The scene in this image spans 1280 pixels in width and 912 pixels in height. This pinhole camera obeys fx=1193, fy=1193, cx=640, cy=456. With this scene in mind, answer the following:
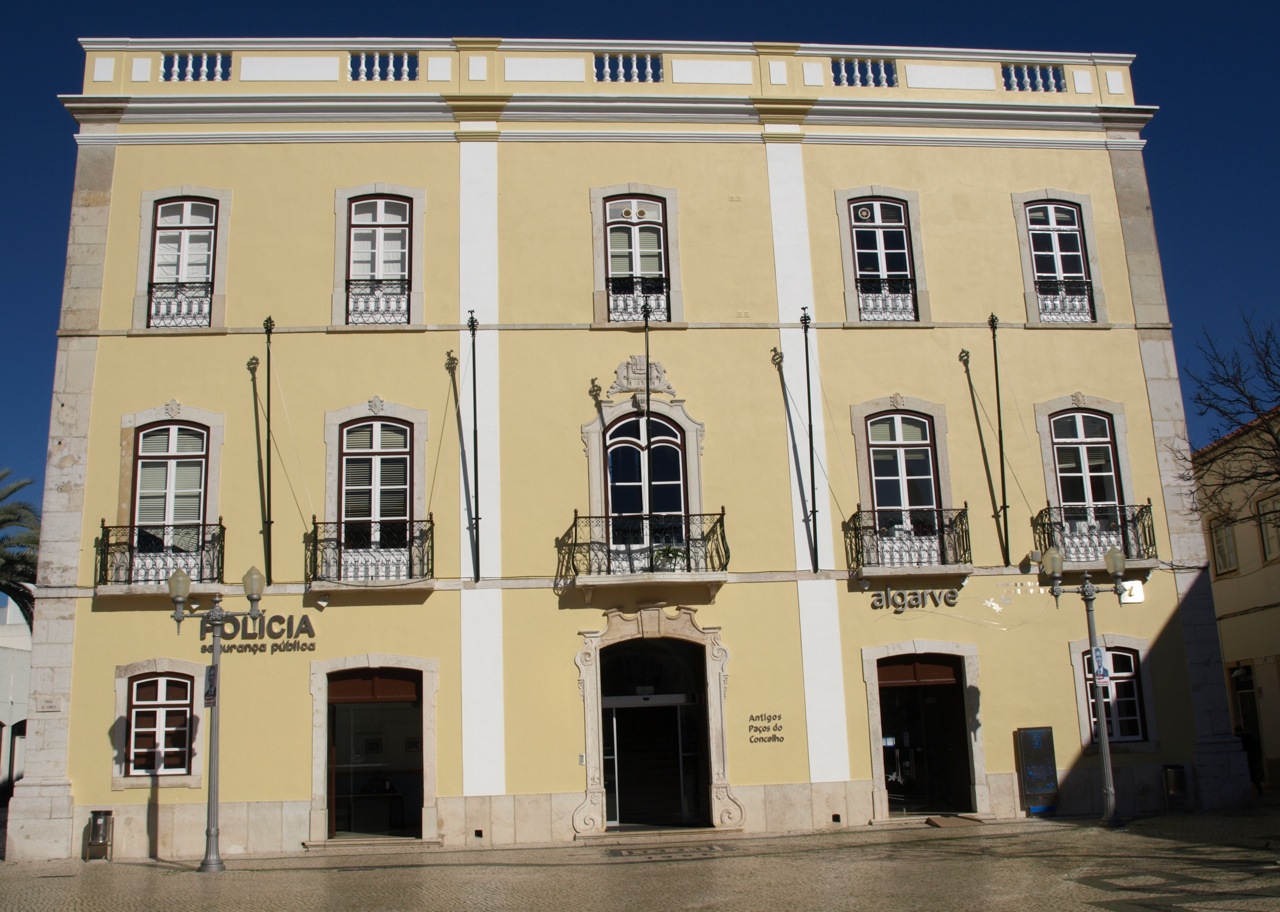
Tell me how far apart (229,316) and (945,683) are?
1210 centimetres

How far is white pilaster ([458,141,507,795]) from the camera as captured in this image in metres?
16.8

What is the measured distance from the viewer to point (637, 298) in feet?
60.8

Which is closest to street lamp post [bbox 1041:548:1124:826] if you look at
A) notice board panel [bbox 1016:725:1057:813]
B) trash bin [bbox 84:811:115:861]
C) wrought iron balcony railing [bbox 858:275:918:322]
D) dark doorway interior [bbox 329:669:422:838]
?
notice board panel [bbox 1016:725:1057:813]

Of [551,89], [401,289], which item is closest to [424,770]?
[401,289]

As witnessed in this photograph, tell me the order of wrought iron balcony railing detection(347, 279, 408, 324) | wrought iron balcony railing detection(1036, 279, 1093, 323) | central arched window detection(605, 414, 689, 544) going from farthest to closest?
wrought iron balcony railing detection(1036, 279, 1093, 323)
wrought iron balcony railing detection(347, 279, 408, 324)
central arched window detection(605, 414, 689, 544)

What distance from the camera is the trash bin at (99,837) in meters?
16.0

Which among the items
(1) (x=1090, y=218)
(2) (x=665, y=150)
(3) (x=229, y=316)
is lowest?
(3) (x=229, y=316)

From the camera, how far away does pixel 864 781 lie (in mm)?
17203

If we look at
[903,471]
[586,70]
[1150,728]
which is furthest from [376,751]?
[1150,728]

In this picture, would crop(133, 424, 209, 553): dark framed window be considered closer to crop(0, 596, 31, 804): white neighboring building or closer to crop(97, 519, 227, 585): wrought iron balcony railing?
crop(97, 519, 227, 585): wrought iron balcony railing

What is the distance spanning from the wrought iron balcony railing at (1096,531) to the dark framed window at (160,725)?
12771mm

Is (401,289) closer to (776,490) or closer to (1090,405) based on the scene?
(776,490)

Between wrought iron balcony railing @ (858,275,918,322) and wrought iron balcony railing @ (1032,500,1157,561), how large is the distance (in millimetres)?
3810

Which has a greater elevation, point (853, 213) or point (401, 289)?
point (853, 213)
